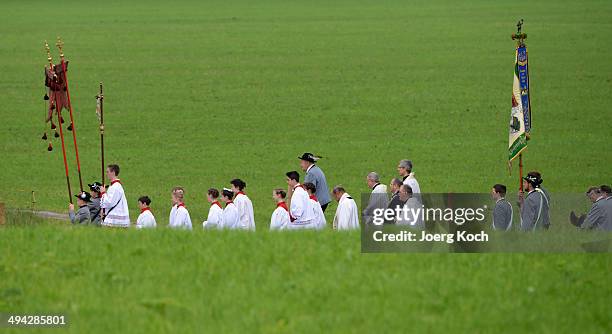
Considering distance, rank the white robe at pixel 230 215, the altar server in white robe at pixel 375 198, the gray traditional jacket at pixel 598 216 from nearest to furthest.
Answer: the gray traditional jacket at pixel 598 216
the altar server in white robe at pixel 375 198
the white robe at pixel 230 215

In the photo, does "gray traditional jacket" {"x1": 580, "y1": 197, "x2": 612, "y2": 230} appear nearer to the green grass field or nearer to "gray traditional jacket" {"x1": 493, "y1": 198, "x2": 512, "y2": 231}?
"gray traditional jacket" {"x1": 493, "y1": 198, "x2": 512, "y2": 231}

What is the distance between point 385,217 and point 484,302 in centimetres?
403

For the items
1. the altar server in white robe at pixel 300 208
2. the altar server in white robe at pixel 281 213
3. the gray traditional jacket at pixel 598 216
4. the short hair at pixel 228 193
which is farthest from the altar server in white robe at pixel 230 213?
the gray traditional jacket at pixel 598 216

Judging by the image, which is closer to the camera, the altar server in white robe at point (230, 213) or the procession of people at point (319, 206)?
the procession of people at point (319, 206)

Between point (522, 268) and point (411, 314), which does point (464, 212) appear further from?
point (411, 314)

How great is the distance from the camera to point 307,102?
1914 inches

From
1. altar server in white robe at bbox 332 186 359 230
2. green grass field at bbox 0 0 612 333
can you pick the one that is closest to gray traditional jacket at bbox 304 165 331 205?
altar server in white robe at bbox 332 186 359 230

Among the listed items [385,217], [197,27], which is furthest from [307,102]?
[385,217]

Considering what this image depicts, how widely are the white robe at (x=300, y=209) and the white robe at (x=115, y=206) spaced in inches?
130

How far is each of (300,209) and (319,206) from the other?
0.72 m

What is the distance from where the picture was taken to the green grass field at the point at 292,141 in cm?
1384

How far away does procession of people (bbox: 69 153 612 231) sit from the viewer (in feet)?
61.7

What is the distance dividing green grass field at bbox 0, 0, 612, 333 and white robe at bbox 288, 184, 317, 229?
4.69m

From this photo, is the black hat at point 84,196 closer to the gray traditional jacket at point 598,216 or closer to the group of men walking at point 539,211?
the group of men walking at point 539,211
